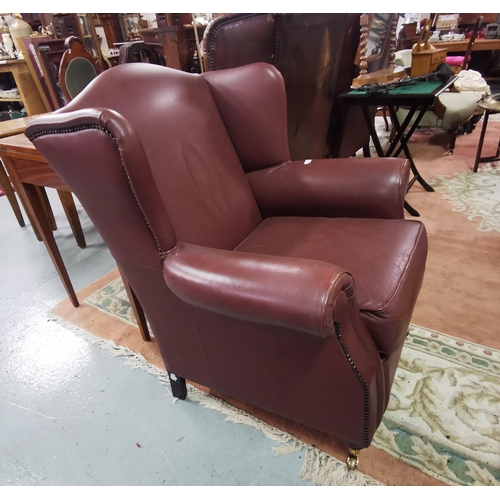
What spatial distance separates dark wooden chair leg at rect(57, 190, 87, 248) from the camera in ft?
6.99

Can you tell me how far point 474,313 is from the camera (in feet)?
4.78

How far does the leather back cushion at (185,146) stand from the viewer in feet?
3.38

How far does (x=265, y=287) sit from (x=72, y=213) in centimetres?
184

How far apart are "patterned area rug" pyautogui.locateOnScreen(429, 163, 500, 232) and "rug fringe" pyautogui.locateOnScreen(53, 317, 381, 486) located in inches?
63.4

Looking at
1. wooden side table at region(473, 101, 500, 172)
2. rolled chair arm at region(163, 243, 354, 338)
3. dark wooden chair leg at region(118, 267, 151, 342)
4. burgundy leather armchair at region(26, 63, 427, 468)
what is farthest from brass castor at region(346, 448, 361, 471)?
wooden side table at region(473, 101, 500, 172)

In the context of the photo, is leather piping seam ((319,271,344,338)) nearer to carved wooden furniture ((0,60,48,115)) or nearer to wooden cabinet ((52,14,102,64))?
wooden cabinet ((52,14,102,64))

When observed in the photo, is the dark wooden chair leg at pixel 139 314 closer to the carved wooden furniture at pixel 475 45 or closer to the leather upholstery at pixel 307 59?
the leather upholstery at pixel 307 59

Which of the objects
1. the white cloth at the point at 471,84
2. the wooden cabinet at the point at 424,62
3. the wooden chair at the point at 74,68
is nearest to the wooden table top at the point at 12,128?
the wooden chair at the point at 74,68

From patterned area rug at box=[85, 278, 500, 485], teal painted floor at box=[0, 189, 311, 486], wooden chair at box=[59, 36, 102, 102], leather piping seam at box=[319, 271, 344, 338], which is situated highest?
wooden chair at box=[59, 36, 102, 102]

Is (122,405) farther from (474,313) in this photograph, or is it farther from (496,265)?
(496,265)

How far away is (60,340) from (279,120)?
4.26 ft

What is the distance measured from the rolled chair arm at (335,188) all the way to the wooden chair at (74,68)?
1.47 metres

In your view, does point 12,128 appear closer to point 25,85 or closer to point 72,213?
point 72,213
